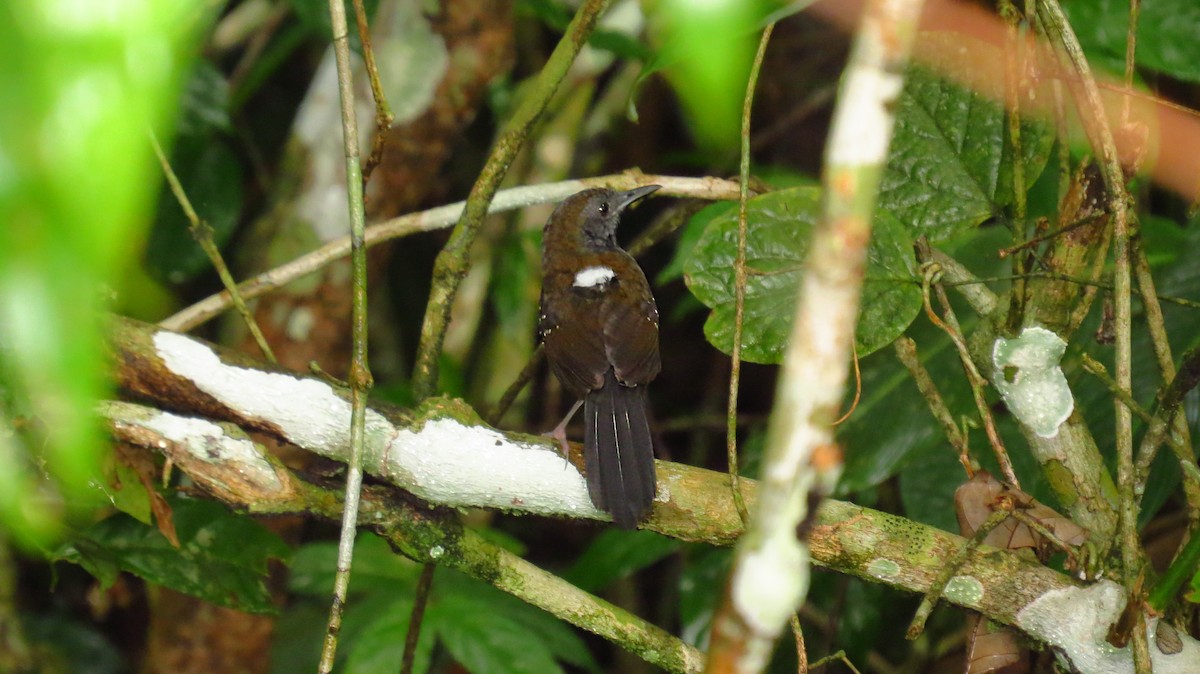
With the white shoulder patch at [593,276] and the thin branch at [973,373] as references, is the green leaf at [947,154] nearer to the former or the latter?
the thin branch at [973,373]

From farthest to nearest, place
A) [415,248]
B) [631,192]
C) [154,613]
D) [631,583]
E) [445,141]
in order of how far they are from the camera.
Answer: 1. [415,248]
2. [631,583]
3. [445,141]
4. [154,613]
5. [631,192]

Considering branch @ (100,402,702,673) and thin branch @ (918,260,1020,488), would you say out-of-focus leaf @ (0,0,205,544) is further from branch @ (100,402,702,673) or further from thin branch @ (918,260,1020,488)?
thin branch @ (918,260,1020,488)

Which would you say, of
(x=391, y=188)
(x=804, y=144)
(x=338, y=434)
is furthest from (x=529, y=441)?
(x=804, y=144)

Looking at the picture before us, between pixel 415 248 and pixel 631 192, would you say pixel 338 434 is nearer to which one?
pixel 631 192

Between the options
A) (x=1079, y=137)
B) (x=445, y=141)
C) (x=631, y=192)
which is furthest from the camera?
(x=445, y=141)

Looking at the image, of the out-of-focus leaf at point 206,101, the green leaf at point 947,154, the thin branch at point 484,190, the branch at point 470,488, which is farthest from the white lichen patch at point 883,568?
the out-of-focus leaf at point 206,101

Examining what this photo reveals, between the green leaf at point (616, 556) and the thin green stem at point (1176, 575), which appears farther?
the green leaf at point (616, 556)
